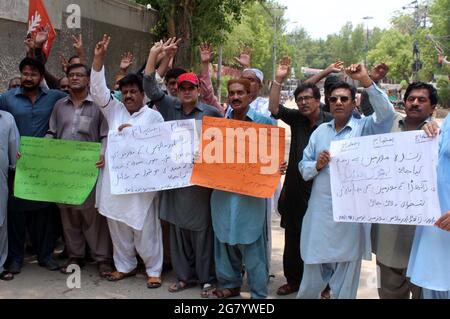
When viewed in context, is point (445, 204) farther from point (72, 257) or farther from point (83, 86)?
point (72, 257)

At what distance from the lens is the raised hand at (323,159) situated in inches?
128

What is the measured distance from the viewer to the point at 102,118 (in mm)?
4383

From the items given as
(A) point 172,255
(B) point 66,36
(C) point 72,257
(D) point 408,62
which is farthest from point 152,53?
(D) point 408,62

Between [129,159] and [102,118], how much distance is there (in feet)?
1.85

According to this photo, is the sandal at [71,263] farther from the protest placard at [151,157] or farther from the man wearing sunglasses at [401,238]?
the man wearing sunglasses at [401,238]

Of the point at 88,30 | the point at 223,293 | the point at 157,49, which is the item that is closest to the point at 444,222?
the point at 223,293

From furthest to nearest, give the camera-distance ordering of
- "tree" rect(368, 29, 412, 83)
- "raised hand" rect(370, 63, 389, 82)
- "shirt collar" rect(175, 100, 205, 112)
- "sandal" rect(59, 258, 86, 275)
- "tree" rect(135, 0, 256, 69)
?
"tree" rect(368, 29, 412, 83) → "tree" rect(135, 0, 256, 69) → "sandal" rect(59, 258, 86, 275) → "shirt collar" rect(175, 100, 205, 112) → "raised hand" rect(370, 63, 389, 82)

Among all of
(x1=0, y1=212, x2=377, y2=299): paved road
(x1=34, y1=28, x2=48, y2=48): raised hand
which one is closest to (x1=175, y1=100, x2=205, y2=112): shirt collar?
(x1=0, y1=212, x2=377, y2=299): paved road

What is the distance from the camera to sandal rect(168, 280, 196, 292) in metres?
4.16

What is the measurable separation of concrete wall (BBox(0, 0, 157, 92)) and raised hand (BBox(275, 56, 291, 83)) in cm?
454

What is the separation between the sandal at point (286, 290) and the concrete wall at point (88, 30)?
16.5ft

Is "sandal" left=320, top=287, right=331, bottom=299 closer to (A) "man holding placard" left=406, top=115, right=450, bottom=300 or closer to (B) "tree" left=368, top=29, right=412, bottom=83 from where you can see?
(A) "man holding placard" left=406, top=115, right=450, bottom=300

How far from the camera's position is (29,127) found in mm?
4410

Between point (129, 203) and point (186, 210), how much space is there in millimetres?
516
